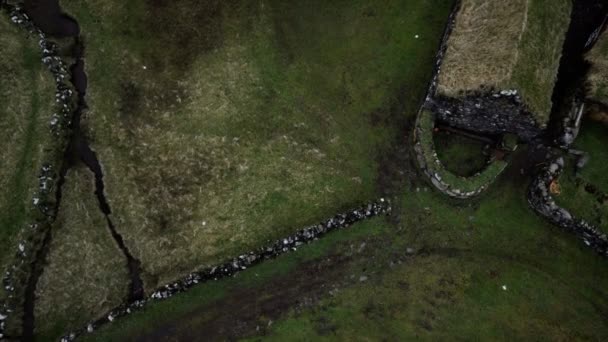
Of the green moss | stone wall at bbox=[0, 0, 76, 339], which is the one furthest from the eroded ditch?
stone wall at bbox=[0, 0, 76, 339]

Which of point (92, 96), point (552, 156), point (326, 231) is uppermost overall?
point (552, 156)

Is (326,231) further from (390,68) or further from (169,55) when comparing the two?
(169,55)

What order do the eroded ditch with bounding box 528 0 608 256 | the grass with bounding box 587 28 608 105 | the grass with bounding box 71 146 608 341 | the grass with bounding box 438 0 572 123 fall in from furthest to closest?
1. the eroded ditch with bounding box 528 0 608 256
2. the grass with bounding box 587 28 608 105
3. the grass with bounding box 71 146 608 341
4. the grass with bounding box 438 0 572 123

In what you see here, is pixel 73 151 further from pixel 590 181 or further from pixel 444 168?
pixel 590 181

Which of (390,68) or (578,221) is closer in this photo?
(578,221)

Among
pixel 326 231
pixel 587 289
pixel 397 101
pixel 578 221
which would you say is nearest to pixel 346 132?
pixel 397 101

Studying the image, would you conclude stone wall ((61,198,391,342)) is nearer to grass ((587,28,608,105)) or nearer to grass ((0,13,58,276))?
grass ((0,13,58,276))
